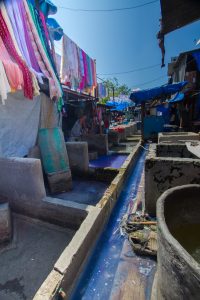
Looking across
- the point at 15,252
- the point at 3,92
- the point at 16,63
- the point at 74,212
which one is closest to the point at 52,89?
the point at 16,63

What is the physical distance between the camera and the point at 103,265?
2492 mm

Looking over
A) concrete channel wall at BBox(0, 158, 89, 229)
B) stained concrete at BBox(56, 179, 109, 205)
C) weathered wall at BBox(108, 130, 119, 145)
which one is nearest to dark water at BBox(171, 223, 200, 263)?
concrete channel wall at BBox(0, 158, 89, 229)

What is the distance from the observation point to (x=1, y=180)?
4.15 m

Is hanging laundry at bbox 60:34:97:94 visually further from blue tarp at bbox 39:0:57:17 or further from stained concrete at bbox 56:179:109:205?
stained concrete at bbox 56:179:109:205

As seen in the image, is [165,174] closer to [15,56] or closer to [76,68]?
[15,56]

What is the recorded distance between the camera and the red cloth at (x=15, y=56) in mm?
3983

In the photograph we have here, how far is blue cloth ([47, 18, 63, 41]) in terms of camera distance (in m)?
5.98

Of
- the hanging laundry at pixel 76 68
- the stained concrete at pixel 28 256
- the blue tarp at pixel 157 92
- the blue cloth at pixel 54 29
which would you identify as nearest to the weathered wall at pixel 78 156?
the stained concrete at pixel 28 256

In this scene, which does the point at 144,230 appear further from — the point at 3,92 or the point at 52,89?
the point at 52,89

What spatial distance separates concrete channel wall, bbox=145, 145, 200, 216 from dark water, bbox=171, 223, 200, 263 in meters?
1.06

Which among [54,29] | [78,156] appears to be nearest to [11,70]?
[78,156]

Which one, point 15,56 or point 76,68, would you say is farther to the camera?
point 76,68

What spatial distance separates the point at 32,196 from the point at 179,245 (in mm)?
3477

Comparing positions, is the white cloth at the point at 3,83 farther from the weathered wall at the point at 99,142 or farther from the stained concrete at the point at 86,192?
the weathered wall at the point at 99,142
